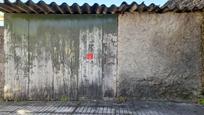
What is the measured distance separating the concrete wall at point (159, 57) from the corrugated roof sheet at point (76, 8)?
18.9 inches

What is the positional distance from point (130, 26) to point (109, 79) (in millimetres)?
1719

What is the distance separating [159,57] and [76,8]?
2877 millimetres

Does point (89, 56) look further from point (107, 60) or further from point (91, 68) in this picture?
point (107, 60)

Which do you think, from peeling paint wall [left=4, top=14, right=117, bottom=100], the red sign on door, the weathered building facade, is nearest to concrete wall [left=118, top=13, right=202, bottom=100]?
the weathered building facade

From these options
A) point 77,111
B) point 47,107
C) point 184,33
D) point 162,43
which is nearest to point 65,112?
point 77,111

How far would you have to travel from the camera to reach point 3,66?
9117 mm

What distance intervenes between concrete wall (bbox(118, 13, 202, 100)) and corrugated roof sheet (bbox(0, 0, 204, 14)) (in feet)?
1.57

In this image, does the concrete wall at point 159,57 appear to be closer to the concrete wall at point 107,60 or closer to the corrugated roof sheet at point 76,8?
the concrete wall at point 107,60

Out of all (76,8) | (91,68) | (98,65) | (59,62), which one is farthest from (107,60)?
(76,8)

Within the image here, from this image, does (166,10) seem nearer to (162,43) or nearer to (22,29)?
(162,43)

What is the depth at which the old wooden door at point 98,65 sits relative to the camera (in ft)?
29.9

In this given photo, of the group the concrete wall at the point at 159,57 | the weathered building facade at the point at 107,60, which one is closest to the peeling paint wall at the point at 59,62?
the weathered building facade at the point at 107,60

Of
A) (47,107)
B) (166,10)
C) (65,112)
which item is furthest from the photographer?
(166,10)

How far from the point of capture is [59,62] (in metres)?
9.12
